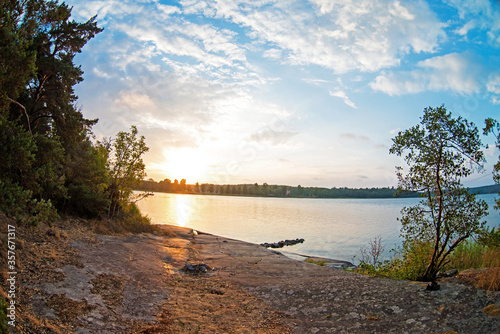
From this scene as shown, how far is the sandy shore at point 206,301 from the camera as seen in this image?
6.14 metres

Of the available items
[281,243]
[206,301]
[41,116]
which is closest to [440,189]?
[206,301]

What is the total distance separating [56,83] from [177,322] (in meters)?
12.9

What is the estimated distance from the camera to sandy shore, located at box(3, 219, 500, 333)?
6141mm

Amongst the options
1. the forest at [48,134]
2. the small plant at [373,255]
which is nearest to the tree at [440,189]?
the small plant at [373,255]

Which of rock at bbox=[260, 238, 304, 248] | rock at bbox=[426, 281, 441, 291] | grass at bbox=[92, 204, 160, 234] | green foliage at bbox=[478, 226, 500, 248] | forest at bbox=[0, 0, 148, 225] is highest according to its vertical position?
forest at bbox=[0, 0, 148, 225]

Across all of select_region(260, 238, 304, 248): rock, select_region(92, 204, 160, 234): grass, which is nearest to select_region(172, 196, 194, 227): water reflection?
select_region(260, 238, 304, 248): rock

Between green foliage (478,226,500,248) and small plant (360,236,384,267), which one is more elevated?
green foliage (478,226,500,248)

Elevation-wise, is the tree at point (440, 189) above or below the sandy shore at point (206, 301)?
above

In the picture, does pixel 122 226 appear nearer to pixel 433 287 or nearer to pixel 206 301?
pixel 206 301

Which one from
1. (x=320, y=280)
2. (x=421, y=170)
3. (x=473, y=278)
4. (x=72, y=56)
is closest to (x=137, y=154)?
(x=72, y=56)

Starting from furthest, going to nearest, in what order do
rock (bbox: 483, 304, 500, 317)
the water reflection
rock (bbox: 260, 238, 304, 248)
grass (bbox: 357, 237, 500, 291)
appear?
the water reflection, rock (bbox: 260, 238, 304, 248), grass (bbox: 357, 237, 500, 291), rock (bbox: 483, 304, 500, 317)

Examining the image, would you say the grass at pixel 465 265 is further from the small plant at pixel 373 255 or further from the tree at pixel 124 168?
the tree at pixel 124 168

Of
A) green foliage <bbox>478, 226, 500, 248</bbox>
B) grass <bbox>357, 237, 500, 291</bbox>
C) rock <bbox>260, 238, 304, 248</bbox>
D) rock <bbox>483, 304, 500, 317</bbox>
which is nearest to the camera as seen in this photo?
rock <bbox>483, 304, 500, 317</bbox>

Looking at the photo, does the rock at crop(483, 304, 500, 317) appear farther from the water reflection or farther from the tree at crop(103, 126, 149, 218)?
the water reflection
